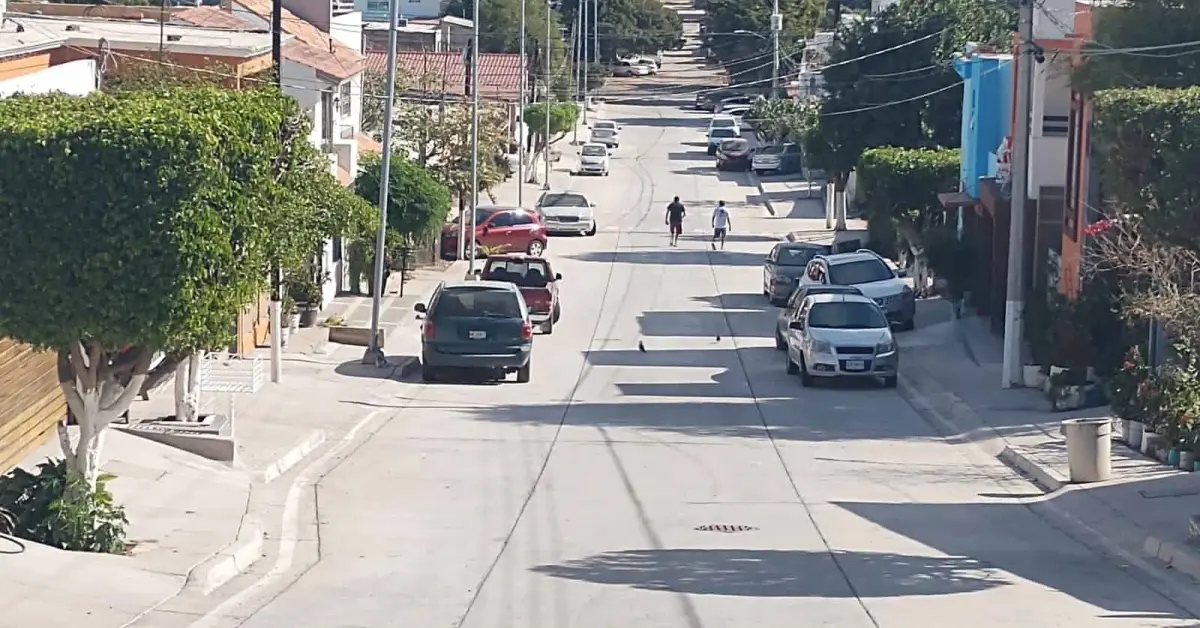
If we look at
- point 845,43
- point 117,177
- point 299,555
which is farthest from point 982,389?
point 845,43

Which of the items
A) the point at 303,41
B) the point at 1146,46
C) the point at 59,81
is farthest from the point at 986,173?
the point at 59,81

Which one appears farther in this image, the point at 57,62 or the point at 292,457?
the point at 57,62

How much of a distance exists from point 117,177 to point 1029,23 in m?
18.3

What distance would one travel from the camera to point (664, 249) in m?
58.8

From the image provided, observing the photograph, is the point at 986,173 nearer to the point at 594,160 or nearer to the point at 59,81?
the point at 59,81

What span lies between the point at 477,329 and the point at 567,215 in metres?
30.9

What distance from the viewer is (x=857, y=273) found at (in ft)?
131

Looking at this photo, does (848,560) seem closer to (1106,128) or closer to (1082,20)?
(1106,128)

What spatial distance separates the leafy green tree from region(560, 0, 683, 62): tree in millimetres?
107317

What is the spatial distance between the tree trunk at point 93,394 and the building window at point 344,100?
28.4 metres

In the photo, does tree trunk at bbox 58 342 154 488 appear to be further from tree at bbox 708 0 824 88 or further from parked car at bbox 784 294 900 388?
tree at bbox 708 0 824 88

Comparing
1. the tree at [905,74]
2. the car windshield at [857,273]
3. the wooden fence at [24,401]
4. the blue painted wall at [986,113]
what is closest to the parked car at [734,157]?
the tree at [905,74]

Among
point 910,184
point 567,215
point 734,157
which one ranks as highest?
point 734,157

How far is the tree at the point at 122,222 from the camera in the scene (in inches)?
552
